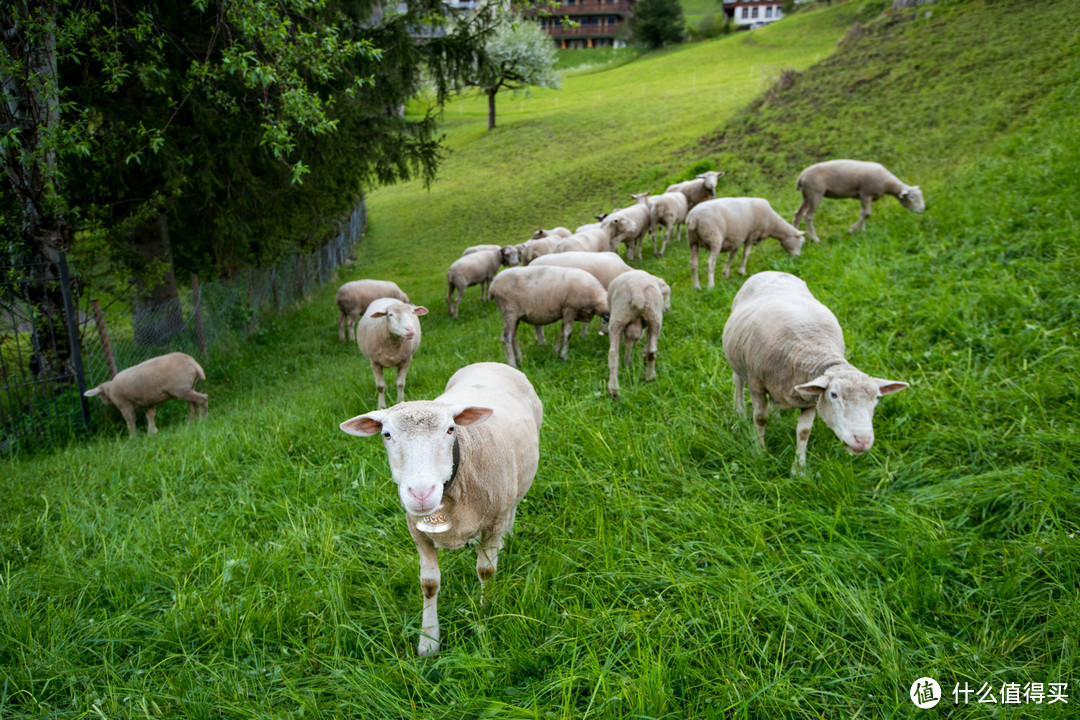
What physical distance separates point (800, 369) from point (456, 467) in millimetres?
2755

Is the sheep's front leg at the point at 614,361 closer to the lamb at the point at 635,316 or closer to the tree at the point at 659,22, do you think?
the lamb at the point at 635,316

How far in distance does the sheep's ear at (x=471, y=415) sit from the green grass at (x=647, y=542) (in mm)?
1061

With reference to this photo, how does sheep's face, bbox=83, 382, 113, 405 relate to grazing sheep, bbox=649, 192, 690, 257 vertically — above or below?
below

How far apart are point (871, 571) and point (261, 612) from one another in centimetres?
344

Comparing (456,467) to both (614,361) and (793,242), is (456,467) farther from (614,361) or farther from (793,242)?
(793,242)

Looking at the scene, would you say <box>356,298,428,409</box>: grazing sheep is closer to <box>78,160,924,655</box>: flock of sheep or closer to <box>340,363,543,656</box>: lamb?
<box>78,160,924,655</box>: flock of sheep

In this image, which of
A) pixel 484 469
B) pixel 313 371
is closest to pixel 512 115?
pixel 313 371

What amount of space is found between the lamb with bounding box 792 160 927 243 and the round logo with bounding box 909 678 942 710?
9.57 m

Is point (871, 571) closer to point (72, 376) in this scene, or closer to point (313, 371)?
point (313, 371)

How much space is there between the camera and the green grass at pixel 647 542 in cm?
272

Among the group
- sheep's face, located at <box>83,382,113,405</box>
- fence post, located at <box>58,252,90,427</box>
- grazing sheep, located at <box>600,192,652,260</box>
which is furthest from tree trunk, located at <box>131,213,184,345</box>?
grazing sheep, located at <box>600,192,652,260</box>

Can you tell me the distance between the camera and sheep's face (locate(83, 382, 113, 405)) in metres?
7.70

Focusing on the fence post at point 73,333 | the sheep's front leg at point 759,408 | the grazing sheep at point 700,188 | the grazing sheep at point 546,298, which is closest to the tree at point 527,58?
the grazing sheep at point 700,188

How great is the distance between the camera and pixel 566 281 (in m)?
7.74
